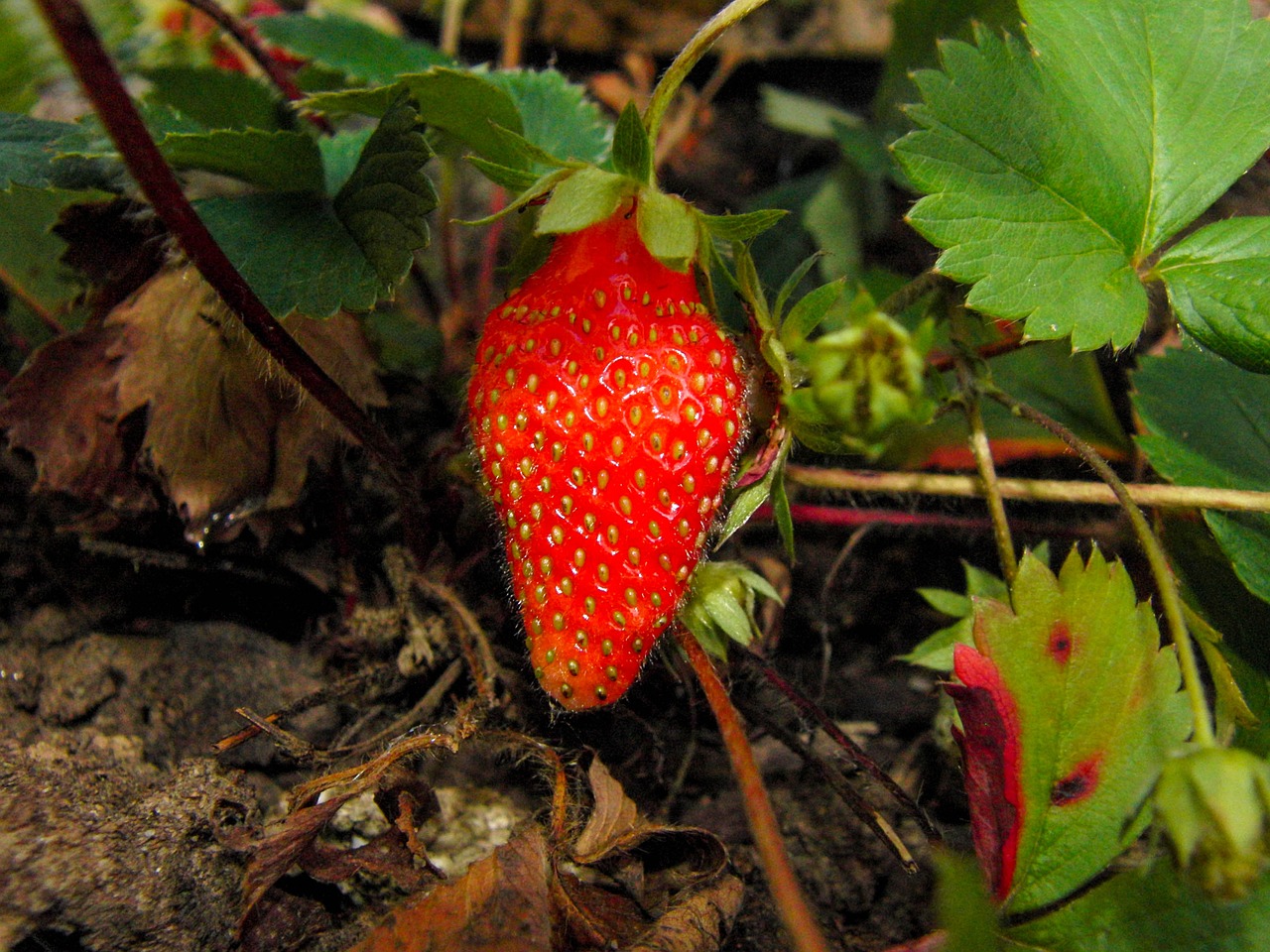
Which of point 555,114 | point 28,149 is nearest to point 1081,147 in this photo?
point 555,114

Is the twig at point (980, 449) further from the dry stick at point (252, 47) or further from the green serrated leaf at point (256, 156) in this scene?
the dry stick at point (252, 47)

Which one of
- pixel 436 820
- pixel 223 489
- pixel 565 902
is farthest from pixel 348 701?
pixel 565 902

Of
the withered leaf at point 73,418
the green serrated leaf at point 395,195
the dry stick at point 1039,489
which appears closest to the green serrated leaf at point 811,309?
the dry stick at point 1039,489

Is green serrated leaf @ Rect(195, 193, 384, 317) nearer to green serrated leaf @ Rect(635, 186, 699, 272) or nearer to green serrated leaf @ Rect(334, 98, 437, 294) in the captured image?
green serrated leaf @ Rect(334, 98, 437, 294)

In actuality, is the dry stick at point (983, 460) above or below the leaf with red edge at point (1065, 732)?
above

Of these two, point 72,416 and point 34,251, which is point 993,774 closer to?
point 72,416
